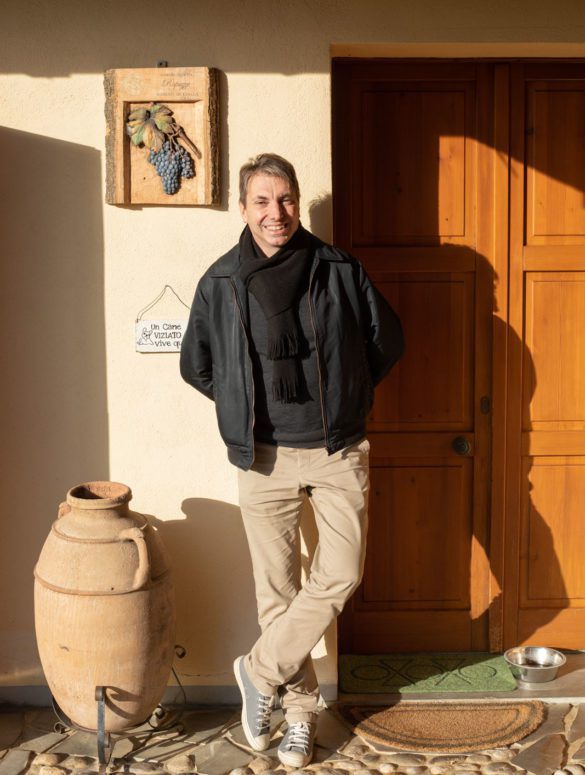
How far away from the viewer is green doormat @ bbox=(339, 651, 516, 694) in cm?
404

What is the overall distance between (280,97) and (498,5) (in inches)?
37.5

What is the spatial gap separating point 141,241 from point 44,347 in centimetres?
61

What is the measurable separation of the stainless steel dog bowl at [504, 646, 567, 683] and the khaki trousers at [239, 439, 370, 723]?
0.99 meters

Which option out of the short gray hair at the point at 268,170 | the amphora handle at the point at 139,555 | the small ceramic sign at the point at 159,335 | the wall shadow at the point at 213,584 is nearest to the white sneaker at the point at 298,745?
the wall shadow at the point at 213,584

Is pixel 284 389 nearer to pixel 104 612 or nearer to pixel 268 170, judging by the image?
pixel 268 170

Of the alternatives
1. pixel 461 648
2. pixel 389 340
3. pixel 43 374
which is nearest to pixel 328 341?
pixel 389 340

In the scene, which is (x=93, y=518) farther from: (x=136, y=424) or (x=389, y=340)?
(x=389, y=340)

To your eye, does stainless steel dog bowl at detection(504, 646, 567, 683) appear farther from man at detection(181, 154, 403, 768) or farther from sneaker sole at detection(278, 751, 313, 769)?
sneaker sole at detection(278, 751, 313, 769)

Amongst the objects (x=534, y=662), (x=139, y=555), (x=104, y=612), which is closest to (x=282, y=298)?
(x=139, y=555)

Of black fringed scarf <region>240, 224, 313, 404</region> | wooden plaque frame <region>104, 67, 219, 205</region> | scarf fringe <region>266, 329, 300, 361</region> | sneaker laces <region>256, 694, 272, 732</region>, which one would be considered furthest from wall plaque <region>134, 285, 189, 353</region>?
sneaker laces <region>256, 694, 272, 732</region>

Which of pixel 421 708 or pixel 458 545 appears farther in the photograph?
pixel 458 545

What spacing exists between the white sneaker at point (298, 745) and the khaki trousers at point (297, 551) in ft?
0.13

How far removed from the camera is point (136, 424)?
3904 millimetres

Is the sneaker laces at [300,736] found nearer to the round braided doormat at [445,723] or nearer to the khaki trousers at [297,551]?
the khaki trousers at [297,551]
